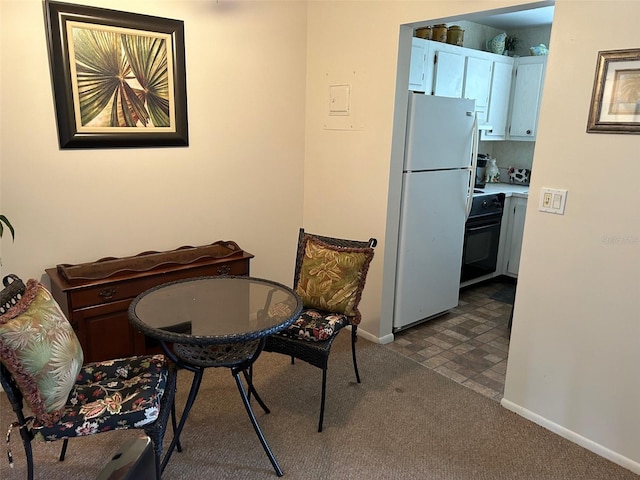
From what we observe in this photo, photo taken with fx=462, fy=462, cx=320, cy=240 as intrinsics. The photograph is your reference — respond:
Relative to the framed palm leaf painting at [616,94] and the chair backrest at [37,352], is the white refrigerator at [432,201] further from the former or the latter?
the chair backrest at [37,352]

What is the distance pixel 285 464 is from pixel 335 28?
2729 millimetres

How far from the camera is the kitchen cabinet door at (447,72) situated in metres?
3.72

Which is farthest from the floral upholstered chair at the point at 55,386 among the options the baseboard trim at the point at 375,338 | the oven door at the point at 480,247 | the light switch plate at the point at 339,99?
the oven door at the point at 480,247

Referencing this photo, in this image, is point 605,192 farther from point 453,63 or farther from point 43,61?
point 43,61

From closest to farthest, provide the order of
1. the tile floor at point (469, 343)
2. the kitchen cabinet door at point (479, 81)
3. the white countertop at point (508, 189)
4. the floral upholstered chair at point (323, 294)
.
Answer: the floral upholstered chair at point (323, 294), the tile floor at point (469, 343), the kitchen cabinet door at point (479, 81), the white countertop at point (508, 189)

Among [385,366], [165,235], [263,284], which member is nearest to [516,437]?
[385,366]

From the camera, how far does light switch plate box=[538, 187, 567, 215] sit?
2176 millimetres

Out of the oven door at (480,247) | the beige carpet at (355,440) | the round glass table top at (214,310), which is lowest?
the beige carpet at (355,440)

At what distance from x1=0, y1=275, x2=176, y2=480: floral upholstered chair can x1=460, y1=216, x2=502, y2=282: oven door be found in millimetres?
2988

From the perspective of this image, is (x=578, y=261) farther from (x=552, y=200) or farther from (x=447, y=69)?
(x=447, y=69)

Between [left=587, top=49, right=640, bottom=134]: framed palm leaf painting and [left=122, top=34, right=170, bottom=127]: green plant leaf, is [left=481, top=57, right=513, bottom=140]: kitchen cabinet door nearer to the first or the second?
[left=587, top=49, right=640, bottom=134]: framed palm leaf painting

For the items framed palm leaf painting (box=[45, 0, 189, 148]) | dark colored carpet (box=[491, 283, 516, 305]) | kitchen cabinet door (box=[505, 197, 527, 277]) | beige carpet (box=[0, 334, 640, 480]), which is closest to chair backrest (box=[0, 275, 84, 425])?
beige carpet (box=[0, 334, 640, 480])

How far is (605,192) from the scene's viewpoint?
2.04 meters

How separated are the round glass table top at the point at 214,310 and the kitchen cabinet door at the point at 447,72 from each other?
2386 mm
